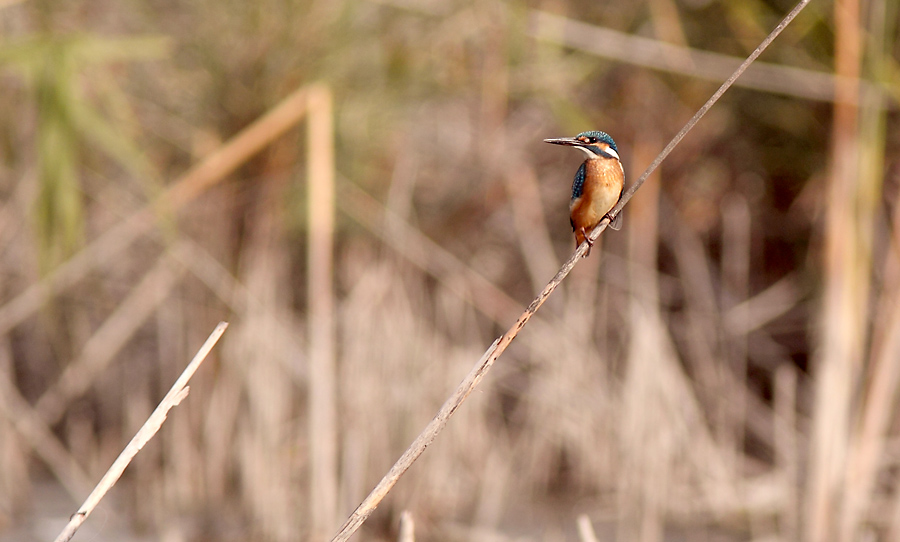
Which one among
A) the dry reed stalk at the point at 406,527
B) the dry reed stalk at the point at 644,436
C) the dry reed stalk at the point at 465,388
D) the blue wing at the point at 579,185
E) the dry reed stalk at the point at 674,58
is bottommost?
the dry reed stalk at the point at 406,527

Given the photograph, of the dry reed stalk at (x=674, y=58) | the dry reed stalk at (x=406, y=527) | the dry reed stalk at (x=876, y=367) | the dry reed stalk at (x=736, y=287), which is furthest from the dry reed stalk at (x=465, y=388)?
the dry reed stalk at (x=736, y=287)

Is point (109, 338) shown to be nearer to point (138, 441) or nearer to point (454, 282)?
point (454, 282)

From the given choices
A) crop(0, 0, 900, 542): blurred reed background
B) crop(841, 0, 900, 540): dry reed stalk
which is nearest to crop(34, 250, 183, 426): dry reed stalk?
crop(0, 0, 900, 542): blurred reed background

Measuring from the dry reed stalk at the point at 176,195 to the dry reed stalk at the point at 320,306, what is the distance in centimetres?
13

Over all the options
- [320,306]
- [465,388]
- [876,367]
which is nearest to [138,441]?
[465,388]

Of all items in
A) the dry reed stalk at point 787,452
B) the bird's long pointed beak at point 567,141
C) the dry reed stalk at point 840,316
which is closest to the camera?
the bird's long pointed beak at point 567,141

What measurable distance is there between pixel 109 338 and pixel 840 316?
2.97 metres

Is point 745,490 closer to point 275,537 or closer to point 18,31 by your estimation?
point 275,537

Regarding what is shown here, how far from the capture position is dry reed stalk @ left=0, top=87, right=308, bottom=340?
112 inches

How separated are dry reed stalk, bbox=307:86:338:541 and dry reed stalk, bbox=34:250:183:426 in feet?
3.92

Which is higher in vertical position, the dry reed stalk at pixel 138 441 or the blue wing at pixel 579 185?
the blue wing at pixel 579 185

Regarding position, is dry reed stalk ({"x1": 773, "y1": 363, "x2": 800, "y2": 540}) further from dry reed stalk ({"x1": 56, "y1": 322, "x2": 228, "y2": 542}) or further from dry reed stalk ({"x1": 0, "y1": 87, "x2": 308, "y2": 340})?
dry reed stalk ({"x1": 56, "y1": 322, "x2": 228, "y2": 542})

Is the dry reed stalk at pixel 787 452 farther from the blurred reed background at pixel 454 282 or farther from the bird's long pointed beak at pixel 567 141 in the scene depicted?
the bird's long pointed beak at pixel 567 141

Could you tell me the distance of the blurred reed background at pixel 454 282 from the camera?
318 centimetres
